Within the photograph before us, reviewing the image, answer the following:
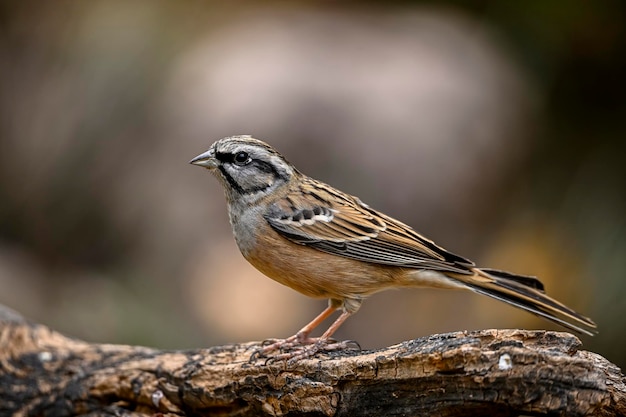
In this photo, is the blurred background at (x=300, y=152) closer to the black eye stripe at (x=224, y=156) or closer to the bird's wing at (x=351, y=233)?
the bird's wing at (x=351, y=233)

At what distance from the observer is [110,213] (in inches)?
440

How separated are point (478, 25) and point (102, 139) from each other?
597cm

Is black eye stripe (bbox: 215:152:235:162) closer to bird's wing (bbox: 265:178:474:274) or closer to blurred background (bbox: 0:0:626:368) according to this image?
bird's wing (bbox: 265:178:474:274)

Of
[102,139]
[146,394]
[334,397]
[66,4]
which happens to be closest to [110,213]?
[102,139]

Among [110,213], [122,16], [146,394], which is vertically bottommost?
[146,394]

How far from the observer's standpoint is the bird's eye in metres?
5.71

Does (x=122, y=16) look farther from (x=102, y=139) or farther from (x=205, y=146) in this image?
(x=205, y=146)

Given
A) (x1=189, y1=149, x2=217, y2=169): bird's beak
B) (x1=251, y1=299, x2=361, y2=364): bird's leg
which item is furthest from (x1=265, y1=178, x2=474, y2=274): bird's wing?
A: (x1=189, y1=149, x2=217, y2=169): bird's beak

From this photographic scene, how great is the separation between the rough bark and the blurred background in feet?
10.7

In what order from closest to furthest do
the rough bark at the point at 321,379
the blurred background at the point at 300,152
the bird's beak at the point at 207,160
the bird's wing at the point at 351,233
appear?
the rough bark at the point at 321,379, the bird's wing at the point at 351,233, the bird's beak at the point at 207,160, the blurred background at the point at 300,152

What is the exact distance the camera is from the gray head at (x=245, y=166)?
18.6 ft

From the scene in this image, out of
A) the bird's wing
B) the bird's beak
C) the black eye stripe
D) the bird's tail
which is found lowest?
the bird's tail

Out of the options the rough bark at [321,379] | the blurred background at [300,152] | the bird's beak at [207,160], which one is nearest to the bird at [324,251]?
the bird's beak at [207,160]

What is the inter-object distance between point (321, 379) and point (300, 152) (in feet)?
18.2
